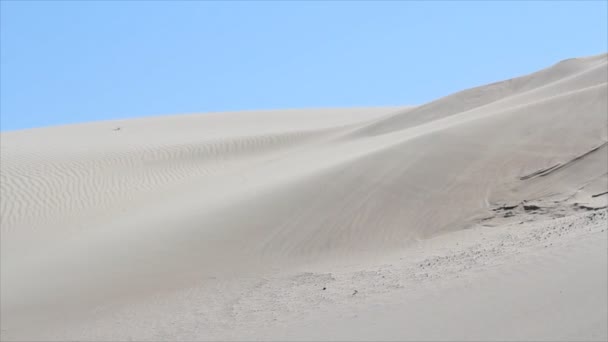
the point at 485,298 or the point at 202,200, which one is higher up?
the point at 202,200

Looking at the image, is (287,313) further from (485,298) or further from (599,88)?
(599,88)

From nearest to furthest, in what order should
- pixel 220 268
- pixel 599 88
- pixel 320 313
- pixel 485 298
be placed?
pixel 485 298 → pixel 320 313 → pixel 220 268 → pixel 599 88

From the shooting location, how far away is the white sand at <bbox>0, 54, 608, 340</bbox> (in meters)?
6.50

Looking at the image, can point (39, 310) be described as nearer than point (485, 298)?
No

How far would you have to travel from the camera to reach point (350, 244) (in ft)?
30.8

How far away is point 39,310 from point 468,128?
22.0ft

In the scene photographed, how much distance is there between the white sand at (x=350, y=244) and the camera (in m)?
6.50

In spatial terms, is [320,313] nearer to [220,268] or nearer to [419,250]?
[419,250]

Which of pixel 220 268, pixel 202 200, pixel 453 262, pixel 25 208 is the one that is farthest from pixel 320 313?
pixel 25 208

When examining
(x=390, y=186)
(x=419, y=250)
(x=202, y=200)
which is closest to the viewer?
(x=419, y=250)

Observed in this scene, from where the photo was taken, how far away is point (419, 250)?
851 cm

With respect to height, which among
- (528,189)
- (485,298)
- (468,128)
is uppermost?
(468,128)

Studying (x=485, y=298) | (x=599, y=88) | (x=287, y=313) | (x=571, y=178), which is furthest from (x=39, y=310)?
(x=599, y=88)

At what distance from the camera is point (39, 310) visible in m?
9.74
